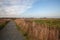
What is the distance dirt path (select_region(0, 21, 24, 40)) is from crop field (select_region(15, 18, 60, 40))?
7cm

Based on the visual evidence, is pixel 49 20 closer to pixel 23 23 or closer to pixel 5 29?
pixel 23 23

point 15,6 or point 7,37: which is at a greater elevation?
point 15,6

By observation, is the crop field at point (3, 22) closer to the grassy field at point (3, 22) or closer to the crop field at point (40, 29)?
the grassy field at point (3, 22)

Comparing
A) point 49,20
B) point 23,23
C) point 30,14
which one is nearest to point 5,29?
point 23,23

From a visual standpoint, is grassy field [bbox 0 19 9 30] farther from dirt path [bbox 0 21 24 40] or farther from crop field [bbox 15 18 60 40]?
crop field [bbox 15 18 60 40]

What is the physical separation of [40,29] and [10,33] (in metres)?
0.45

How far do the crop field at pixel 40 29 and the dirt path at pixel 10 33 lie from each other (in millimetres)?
72

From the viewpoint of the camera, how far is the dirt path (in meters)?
2.53

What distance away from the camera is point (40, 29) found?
2.49 m

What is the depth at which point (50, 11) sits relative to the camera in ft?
8.27

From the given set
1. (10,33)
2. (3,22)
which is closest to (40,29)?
(10,33)

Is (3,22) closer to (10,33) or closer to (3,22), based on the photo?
(3,22)

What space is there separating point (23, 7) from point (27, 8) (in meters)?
0.06

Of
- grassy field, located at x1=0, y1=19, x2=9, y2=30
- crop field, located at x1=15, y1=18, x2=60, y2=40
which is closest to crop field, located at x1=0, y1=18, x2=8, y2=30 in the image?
grassy field, located at x1=0, y1=19, x2=9, y2=30
